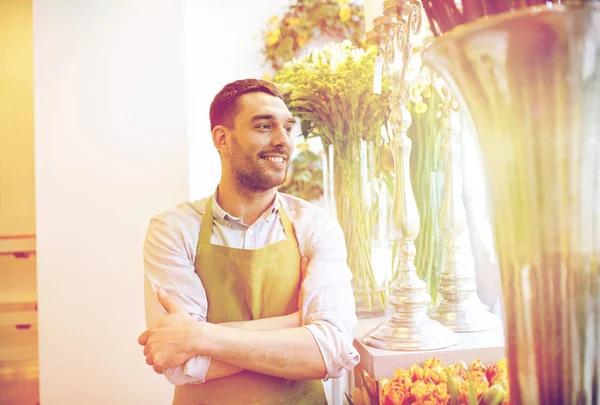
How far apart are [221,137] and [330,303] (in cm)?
58

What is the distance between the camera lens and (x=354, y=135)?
5.14ft

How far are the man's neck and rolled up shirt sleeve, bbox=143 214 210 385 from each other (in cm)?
17

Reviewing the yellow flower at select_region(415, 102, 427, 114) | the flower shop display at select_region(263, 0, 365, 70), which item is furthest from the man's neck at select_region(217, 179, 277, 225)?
the flower shop display at select_region(263, 0, 365, 70)

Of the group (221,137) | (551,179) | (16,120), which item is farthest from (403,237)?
(16,120)

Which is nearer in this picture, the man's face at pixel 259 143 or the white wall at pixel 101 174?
the man's face at pixel 259 143

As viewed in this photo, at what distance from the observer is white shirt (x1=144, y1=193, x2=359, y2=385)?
1.11 meters

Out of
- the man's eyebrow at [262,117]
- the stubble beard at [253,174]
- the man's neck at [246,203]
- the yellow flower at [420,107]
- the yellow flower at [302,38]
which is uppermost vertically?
the yellow flower at [302,38]

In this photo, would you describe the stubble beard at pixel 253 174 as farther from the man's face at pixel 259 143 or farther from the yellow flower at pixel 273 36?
the yellow flower at pixel 273 36

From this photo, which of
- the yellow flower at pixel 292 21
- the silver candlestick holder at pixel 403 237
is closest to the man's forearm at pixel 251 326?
the silver candlestick holder at pixel 403 237

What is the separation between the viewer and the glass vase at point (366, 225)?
1.57 metres

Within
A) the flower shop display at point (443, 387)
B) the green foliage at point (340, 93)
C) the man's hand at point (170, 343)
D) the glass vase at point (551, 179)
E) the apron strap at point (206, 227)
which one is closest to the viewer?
the glass vase at point (551, 179)

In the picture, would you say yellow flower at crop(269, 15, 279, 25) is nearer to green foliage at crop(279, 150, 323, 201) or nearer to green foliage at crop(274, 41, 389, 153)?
green foliage at crop(279, 150, 323, 201)

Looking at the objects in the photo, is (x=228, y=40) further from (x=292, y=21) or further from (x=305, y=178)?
(x=305, y=178)

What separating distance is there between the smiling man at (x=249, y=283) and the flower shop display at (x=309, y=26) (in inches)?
56.9
